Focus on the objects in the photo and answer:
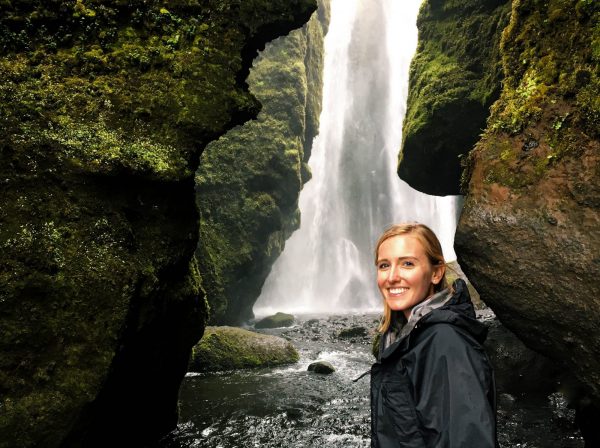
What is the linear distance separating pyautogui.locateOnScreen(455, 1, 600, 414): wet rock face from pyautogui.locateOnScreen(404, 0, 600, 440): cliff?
0.01m

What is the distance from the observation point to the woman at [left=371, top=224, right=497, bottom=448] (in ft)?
5.78

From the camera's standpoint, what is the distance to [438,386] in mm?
1866

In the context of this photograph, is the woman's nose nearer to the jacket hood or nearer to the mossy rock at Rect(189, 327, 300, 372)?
the jacket hood

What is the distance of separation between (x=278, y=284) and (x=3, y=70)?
38.0 m

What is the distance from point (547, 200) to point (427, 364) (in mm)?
4488

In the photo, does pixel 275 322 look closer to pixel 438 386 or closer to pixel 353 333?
pixel 353 333

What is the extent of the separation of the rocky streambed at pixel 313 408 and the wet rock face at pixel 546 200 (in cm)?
302

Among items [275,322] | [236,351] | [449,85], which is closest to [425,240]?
[236,351]

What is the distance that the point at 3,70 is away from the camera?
4.62 meters

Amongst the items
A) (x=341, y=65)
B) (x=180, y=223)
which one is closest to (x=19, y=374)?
(x=180, y=223)

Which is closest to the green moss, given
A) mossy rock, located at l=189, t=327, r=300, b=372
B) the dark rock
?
the dark rock

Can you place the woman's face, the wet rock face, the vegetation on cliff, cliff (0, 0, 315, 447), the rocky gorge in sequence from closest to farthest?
1. the woman's face
2. cliff (0, 0, 315, 447)
3. the rocky gorge
4. the wet rock face
5. the vegetation on cliff

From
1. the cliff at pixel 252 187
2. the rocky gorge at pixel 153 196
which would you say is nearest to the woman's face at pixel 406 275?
the rocky gorge at pixel 153 196

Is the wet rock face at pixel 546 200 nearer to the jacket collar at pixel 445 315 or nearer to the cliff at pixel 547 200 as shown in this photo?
the cliff at pixel 547 200
